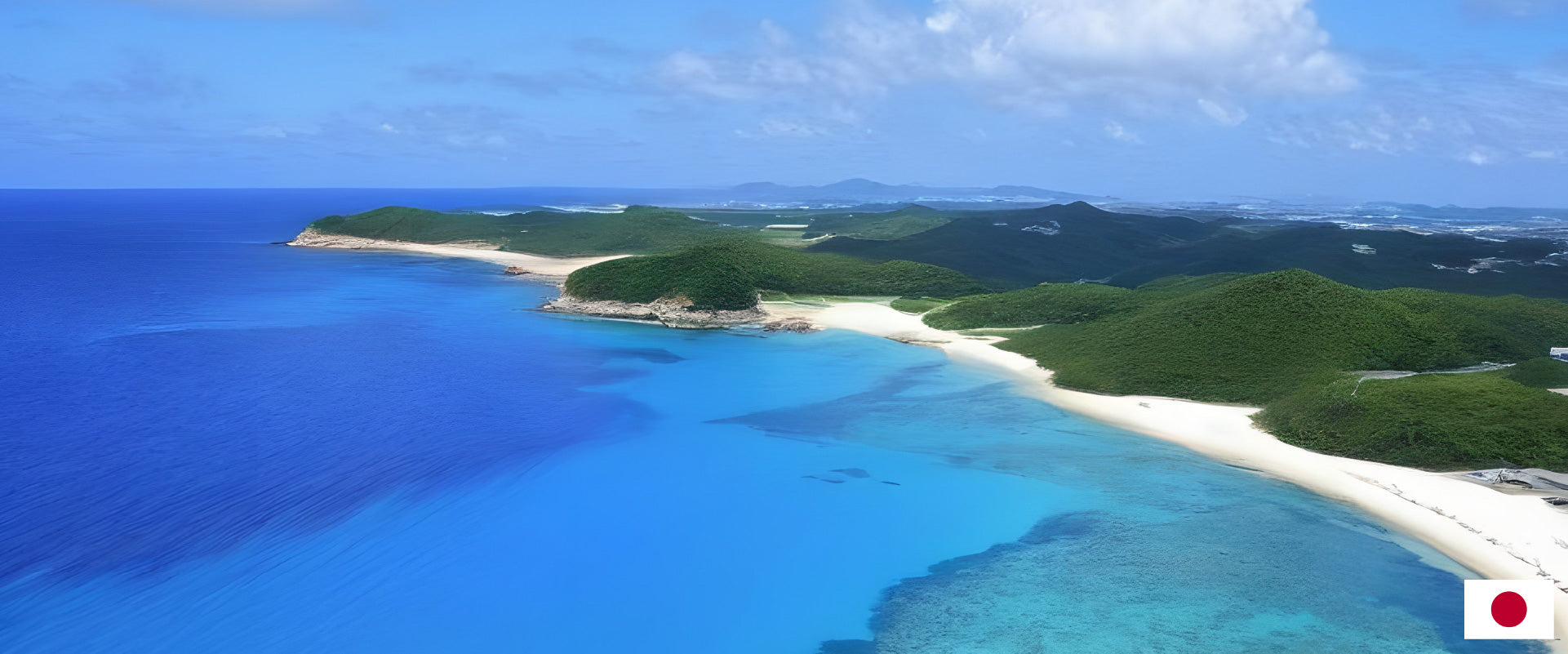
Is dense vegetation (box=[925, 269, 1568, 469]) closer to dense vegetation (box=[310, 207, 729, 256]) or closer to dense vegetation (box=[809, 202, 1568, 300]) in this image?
dense vegetation (box=[809, 202, 1568, 300])

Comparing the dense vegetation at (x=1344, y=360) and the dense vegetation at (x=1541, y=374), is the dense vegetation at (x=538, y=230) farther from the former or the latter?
the dense vegetation at (x=1541, y=374)

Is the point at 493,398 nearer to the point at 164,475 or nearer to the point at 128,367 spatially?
the point at 164,475

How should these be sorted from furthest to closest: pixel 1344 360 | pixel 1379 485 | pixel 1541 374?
1. pixel 1344 360
2. pixel 1541 374
3. pixel 1379 485

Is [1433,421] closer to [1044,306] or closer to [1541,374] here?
[1541,374]

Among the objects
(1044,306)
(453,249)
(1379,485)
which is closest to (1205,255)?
(1044,306)

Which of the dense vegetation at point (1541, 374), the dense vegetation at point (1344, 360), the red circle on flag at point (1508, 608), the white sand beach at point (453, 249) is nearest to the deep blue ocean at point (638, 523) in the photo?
the red circle on flag at point (1508, 608)

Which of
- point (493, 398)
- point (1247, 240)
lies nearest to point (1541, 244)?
point (1247, 240)
